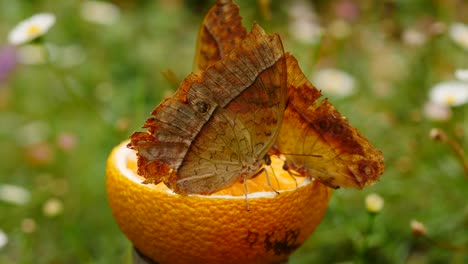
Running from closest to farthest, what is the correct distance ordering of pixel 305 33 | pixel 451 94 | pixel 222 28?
pixel 222 28 < pixel 451 94 < pixel 305 33

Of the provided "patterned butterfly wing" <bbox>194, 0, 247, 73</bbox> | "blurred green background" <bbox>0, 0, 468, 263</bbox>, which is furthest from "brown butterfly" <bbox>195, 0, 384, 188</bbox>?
"blurred green background" <bbox>0, 0, 468, 263</bbox>

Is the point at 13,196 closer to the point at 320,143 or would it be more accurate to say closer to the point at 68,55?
the point at 68,55

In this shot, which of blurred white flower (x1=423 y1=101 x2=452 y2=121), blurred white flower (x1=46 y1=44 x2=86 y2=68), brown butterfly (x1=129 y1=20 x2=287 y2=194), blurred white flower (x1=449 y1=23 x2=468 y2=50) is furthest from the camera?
blurred white flower (x1=46 y1=44 x2=86 y2=68)

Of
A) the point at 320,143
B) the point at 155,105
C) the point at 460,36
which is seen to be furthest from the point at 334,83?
the point at 320,143

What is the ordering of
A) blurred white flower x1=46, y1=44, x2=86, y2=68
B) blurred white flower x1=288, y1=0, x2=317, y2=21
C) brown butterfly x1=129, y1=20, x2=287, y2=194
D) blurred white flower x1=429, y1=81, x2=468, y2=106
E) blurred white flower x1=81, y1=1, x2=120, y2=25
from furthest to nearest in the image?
blurred white flower x1=288, y1=0, x2=317, y2=21, blurred white flower x1=81, y1=1, x2=120, y2=25, blurred white flower x1=46, y1=44, x2=86, y2=68, blurred white flower x1=429, y1=81, x2=468, y2=106, brown butterfly x1=129, y1=20, x2=287, y2=194

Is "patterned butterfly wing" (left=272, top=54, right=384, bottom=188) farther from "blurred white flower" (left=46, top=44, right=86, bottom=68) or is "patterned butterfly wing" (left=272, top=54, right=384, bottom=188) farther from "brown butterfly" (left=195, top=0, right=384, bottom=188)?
"blurred white flower" (left=46, top=44, right=86, bottom=68)

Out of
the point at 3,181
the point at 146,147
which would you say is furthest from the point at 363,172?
the point at 3,181

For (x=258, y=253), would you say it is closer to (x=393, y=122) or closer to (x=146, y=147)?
A: (x=146, y=147)

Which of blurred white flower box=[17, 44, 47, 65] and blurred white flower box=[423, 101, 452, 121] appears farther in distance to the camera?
blurred white flower box=[17, 44, 47, 65]
